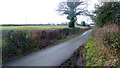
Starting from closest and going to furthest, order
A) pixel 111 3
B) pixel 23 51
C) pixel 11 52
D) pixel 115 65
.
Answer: pixel 115 65 → pixel 11 52 → pixel 23 51 → pixel 111 3

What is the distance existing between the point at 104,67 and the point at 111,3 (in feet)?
28.0

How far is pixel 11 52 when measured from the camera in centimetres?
682

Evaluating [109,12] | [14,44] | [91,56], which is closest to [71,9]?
[109,12]

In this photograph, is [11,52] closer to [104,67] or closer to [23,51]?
[23,51]

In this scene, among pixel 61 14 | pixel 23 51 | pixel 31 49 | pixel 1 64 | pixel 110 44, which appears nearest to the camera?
pixel 110 44

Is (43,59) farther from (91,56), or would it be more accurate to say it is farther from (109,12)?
(109,12)

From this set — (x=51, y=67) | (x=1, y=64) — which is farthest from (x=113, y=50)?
(x=1, y=64)

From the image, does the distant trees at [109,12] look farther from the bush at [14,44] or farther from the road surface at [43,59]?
the bush at [14,44]

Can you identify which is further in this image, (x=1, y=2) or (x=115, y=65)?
(x=1, y=2)

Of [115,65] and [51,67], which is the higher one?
[115,65]

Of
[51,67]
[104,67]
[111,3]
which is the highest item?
[111,3]

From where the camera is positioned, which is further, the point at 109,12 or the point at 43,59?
the point at 109,12

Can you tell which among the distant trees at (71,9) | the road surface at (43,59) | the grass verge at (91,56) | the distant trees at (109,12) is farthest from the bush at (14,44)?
the distant trees at (71,9)

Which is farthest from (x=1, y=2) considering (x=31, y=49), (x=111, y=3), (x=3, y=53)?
(x=111, y=3)
